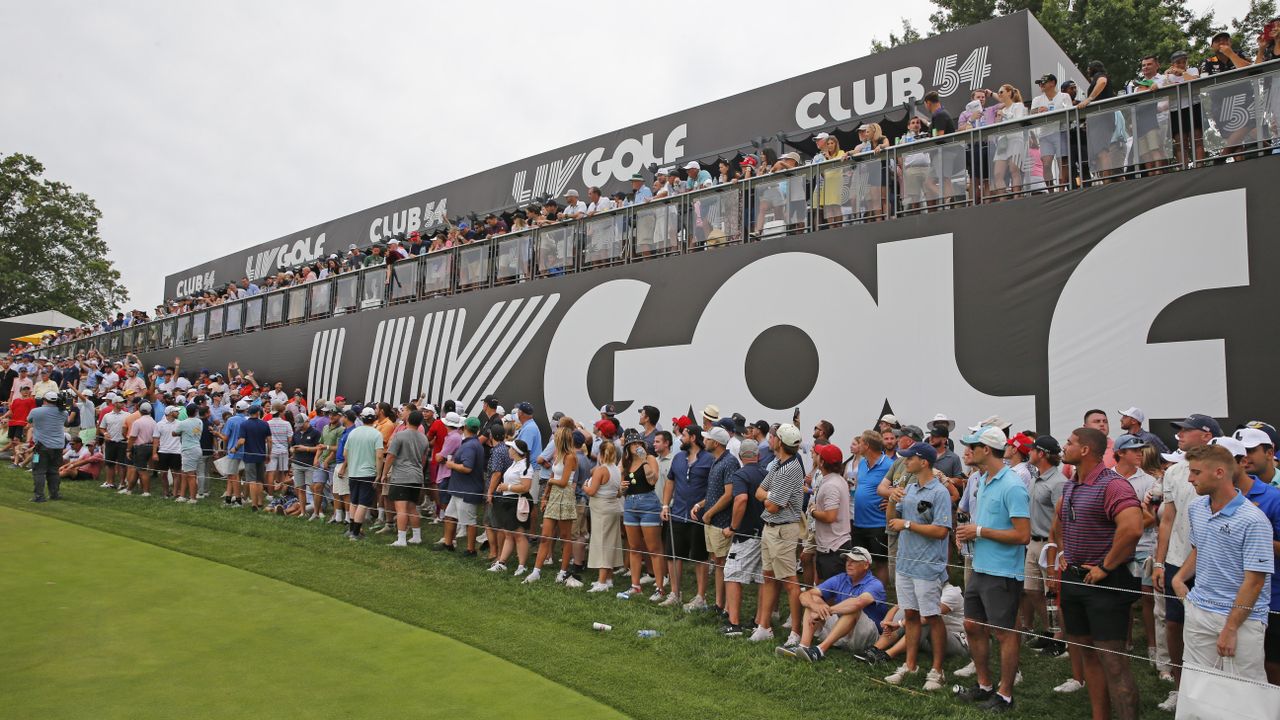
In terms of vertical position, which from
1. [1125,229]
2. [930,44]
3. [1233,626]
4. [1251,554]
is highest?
[930,44]

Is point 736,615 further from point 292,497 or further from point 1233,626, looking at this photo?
point 292,497

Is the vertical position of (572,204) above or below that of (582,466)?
above

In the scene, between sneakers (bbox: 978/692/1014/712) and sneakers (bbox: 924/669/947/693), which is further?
sneakers (bbox: 924/669/947/693)

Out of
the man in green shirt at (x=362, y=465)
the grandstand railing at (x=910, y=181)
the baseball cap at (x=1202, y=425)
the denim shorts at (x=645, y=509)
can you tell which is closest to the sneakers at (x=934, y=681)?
the baseball cap at (x=1202, y=425)

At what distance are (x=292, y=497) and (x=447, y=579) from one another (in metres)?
5.88

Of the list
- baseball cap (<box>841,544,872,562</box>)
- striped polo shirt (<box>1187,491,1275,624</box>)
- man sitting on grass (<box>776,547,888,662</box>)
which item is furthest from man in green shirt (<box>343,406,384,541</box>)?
striped polo shirt (<box>1187,491,1275,624</box>)

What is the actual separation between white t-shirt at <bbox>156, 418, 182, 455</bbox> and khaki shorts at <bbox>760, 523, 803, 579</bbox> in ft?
39.2

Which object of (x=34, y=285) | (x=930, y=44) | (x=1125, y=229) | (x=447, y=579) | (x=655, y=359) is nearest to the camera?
(x=1125, y=229)

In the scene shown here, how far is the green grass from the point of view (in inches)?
219

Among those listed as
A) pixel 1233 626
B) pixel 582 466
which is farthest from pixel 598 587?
pixel 1233 626

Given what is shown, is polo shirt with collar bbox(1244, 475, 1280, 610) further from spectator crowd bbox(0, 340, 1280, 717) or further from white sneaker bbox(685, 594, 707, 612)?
white sneaker bbox(685, 594, 707, 612)

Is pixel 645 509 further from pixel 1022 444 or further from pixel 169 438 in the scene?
pixel 169 438

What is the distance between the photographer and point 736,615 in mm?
7262

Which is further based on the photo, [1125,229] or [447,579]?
[447,579]
